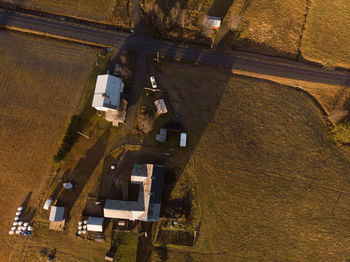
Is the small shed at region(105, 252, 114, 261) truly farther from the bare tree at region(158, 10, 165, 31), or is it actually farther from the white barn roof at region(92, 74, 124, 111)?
the bare tree at region(158, 10, 165, 31)

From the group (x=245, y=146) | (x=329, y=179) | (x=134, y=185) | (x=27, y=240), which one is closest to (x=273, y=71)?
(x=245, y=146)

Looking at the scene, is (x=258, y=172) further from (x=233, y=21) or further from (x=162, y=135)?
(x=233, y=21)

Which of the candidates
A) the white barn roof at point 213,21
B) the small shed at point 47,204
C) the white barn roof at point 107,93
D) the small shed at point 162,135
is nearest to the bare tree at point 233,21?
the white barn roof at point 213,21

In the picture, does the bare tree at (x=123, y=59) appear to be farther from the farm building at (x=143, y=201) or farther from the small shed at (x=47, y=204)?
the small shed at (x=47, y=204)

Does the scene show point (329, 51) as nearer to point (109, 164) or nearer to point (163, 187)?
point (163, 187)

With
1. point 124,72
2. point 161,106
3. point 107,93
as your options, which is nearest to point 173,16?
point 124,72

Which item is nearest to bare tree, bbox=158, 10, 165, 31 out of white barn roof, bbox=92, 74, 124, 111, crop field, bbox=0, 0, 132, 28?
crop field, bbox=0, 0, 132, 28
